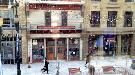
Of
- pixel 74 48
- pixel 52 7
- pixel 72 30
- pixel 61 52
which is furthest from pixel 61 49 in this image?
pixel 52 7

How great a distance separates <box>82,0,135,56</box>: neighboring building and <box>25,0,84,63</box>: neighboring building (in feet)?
3.97

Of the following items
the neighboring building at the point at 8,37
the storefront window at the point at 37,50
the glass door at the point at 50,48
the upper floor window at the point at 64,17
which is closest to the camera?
the neighboring building at the point at 8,37

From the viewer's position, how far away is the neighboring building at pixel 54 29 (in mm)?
44094

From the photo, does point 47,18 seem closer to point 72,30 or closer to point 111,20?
point 72,30

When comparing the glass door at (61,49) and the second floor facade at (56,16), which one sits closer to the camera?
the second floor facade at (56,16)

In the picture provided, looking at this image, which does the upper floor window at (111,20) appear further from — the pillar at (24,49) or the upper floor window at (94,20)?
the pillar at (24,49)

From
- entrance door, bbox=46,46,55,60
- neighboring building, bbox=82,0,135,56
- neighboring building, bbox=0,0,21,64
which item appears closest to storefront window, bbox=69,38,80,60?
neighboring building, bbox=82,0,135,56

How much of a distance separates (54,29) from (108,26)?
681 cm

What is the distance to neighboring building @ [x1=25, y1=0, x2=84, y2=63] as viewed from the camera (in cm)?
4409

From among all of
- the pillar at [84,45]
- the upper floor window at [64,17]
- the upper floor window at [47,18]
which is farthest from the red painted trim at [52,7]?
the pillar at [84,45]

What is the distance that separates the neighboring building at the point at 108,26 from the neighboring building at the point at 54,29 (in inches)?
47.6

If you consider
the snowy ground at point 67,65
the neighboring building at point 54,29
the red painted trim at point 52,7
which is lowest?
the snowy ground at point 67,65

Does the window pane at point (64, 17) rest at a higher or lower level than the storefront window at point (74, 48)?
higher

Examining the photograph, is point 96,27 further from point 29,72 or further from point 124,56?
point 29,72
